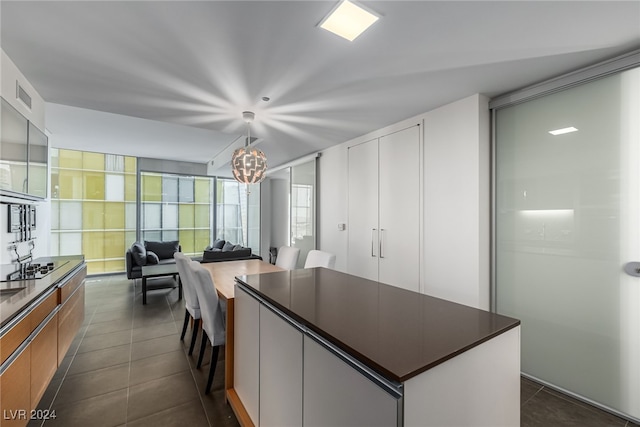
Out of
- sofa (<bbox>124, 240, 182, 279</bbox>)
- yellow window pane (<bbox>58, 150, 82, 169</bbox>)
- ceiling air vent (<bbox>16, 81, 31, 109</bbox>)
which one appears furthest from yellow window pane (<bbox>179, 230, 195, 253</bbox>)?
ceiling air vent (<bbox>16, 81, 31, 109</bbox>)

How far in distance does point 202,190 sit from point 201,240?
1.32 meters

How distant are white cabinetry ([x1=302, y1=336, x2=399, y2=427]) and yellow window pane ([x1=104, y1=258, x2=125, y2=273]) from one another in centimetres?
687

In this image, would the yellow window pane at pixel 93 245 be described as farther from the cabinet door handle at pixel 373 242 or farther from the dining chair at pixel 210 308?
the cabinet door handle at pixel 373 242

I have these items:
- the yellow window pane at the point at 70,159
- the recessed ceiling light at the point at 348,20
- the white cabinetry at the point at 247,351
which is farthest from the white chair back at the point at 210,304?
the yellow window pane at the point at 70,159

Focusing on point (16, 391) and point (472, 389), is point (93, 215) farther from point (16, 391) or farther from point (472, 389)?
point (472, 389)

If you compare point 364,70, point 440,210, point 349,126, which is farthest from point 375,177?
point 364,70

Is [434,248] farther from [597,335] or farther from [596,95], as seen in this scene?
[596,95]

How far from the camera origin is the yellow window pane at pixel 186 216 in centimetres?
705

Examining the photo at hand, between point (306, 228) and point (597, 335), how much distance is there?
12.8 ft

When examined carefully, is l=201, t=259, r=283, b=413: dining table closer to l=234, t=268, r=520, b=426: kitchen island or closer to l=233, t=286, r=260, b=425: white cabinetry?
l=233, t=286, r=260, b=425: white cabinetry

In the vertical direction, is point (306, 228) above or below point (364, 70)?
below

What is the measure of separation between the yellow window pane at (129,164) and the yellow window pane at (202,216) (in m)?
1.63

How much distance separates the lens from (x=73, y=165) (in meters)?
5.88

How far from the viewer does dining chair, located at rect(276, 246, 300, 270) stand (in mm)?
3403
